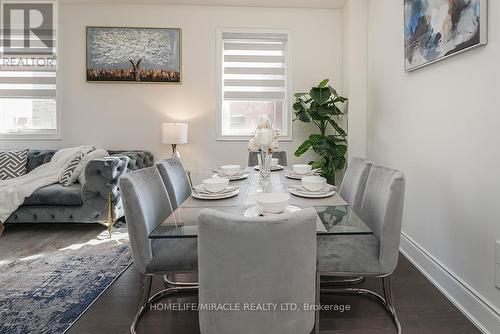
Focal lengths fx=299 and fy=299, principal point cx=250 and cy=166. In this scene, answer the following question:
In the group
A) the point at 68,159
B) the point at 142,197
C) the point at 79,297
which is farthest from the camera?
the point at 68,159

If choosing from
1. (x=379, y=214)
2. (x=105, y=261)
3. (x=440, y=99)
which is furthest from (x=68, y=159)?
(x=440, y=99)

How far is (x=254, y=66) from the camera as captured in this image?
4.15 metres

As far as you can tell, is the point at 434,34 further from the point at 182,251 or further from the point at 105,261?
the point at 105,261

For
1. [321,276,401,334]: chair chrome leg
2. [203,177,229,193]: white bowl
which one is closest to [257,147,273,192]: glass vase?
[203,177,229,193]: white bowl

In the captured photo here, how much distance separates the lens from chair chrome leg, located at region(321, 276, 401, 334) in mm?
1707

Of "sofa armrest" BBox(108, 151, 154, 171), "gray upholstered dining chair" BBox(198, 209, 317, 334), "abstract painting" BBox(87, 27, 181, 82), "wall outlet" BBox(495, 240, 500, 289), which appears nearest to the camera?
"gray upholstered dining chair" BBox(198, 209, 317, 334)

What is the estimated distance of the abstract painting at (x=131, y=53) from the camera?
158 inches

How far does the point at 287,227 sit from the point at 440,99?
5.99 feet

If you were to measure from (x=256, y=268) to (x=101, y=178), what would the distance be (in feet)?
8.59

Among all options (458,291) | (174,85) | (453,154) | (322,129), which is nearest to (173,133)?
(174,85)

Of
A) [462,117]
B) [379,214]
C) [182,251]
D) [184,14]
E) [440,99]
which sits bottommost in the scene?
[182,251]

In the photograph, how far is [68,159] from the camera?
12.1 ft

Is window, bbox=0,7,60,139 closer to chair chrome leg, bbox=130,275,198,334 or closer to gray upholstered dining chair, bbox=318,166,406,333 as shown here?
chair chrome leg, bbox=130,275,198,334

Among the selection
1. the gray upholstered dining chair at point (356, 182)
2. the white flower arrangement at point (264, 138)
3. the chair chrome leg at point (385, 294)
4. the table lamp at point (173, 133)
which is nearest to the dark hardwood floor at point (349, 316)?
the chair chrome leg at point (385, 294)
